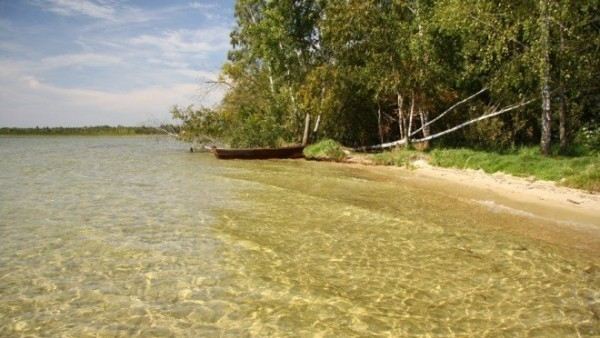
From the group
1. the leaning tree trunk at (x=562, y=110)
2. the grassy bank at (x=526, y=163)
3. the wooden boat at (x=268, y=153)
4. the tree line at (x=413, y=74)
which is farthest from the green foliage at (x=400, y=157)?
the leaning tree trunk at (x=562, y=110)

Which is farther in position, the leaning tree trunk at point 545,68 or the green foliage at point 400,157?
the green foliage at point 400,157

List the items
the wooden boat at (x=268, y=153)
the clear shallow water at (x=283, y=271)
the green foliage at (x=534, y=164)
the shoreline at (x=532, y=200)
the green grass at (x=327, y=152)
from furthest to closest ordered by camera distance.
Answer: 1. the wooden boat at (x=268, y=153)
2. the green grass at (x=327, y=152)
3. the green foliage at (x=534, y=164)
4. the shoreline at (x=532, y=200)
5. the clear shallow water at (x=283, y=271)

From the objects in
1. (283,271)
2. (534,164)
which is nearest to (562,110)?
(534,164)

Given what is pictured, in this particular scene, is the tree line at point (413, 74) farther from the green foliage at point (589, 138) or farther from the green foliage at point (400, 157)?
the green foliage at point (400, 157)

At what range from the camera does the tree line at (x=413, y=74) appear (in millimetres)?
16938

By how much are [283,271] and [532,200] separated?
27.9 feet

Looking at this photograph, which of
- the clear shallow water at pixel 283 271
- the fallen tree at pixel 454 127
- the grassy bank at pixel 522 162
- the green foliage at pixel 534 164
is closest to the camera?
the clear shallow water at pixel 283 271

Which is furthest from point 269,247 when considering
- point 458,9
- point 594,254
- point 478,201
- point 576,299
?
point 458,9

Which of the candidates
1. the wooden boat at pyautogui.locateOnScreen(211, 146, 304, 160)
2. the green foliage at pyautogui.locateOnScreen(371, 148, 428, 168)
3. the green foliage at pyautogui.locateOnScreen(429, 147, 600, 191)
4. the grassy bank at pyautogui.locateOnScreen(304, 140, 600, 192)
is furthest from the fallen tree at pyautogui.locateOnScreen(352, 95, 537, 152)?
the wooden boat at pyautogui.locateOnScreen(211, 146, 304, 160)

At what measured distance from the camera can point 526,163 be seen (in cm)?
1564

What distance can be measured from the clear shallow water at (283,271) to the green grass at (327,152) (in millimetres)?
11672

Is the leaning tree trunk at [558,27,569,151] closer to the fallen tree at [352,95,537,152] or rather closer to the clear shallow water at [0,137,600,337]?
the fallen tree at [352,95,537,152]

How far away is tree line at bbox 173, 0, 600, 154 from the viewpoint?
1694 centimetres

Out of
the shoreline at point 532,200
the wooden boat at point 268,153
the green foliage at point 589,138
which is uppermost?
the green foliage at point 589,138
